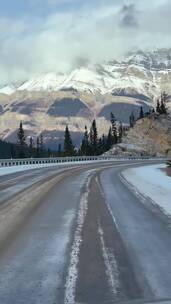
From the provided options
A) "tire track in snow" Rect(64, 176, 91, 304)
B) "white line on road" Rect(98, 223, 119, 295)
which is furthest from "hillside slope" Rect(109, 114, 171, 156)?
"white line on road" Rect(98, 223, 119, 295)

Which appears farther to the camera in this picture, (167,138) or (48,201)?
(167,138)

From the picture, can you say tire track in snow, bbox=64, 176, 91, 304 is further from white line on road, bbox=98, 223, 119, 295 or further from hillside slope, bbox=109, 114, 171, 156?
hillside slope, bbox=109, 114, 171, 156

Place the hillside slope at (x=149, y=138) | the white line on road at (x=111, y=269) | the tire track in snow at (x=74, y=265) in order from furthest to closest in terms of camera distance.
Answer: the hillside slope at (x=149, y=138) → the white line on road at (x=111, y=269) → the tire track in snow at (x=74, y=265)

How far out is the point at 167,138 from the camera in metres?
146

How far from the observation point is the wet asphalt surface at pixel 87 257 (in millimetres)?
7145

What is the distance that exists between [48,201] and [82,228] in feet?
20.4

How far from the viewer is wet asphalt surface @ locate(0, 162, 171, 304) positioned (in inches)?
281

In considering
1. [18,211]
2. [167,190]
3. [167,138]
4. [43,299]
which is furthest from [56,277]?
[167,138]

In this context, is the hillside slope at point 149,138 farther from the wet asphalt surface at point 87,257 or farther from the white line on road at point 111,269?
the white line on road at point 111,269

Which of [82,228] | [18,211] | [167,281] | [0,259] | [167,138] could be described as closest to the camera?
[167,281]

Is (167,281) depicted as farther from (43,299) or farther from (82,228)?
(82,228)

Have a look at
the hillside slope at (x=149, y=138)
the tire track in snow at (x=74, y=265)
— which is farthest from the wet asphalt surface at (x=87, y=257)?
the hillside slope at (x=149, y=138)

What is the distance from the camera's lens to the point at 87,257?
9.31m

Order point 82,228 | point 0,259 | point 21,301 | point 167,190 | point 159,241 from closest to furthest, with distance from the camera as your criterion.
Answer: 1. point 21,301
2. point 0,259
3. point 159,241
4. point 82,228
5. point 167,190
